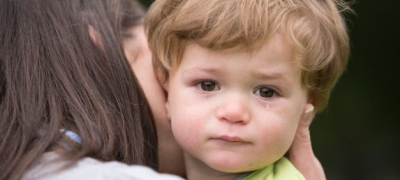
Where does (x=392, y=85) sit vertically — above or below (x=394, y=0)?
below

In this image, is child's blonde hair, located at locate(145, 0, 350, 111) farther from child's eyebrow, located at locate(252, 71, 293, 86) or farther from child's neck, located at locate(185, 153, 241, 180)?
child's neck, located at locate(185, 153, 241, 180)

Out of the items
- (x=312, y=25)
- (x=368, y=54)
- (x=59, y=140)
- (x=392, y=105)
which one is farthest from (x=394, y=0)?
(x=59, y=140)

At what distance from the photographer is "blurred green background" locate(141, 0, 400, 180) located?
7.25 m

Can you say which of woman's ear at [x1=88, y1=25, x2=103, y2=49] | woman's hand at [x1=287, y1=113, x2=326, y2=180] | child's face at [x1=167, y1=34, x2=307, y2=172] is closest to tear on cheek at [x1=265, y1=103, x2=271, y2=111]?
child's face at [x1=167, y1=34, x2=307, y2=172]

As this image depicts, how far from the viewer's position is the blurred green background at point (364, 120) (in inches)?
285

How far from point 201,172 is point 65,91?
43 centimetres

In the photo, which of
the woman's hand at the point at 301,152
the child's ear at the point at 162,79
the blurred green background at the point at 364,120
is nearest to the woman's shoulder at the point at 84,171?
the child's ear at the point at 162,79

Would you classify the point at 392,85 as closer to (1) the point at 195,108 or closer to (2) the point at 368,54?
(2) the point at 368,54

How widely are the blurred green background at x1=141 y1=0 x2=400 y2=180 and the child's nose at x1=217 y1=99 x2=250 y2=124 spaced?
204 inches

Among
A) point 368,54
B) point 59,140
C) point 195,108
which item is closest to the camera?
point 59,140

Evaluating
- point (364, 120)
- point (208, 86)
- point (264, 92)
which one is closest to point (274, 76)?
point (264, 92)

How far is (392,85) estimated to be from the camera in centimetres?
739

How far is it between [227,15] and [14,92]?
0.55 meters

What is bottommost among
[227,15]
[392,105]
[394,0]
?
[392,105]
